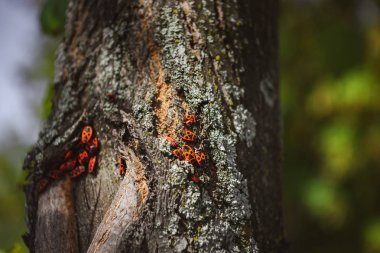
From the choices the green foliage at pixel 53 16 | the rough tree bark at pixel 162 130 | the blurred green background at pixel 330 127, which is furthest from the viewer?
the blurred green background at pixel 330 127

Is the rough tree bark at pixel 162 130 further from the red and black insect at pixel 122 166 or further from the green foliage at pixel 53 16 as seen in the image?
the green foliage at pixel 53 16

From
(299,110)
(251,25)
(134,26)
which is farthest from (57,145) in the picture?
(299,110)

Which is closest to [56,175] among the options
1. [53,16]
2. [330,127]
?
[53,16]

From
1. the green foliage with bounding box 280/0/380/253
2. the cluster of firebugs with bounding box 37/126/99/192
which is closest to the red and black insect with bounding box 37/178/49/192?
the cluster of firebugs with bounding box 37/126/99/192

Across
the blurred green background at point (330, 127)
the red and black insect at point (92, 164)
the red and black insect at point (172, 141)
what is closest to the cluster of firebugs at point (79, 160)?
the red and black insect at point (92, 164)

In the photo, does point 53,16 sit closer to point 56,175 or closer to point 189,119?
point 56,175

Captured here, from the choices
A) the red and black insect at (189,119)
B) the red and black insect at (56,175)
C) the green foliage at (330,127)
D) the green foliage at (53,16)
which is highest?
the green foliage at (53,16)
